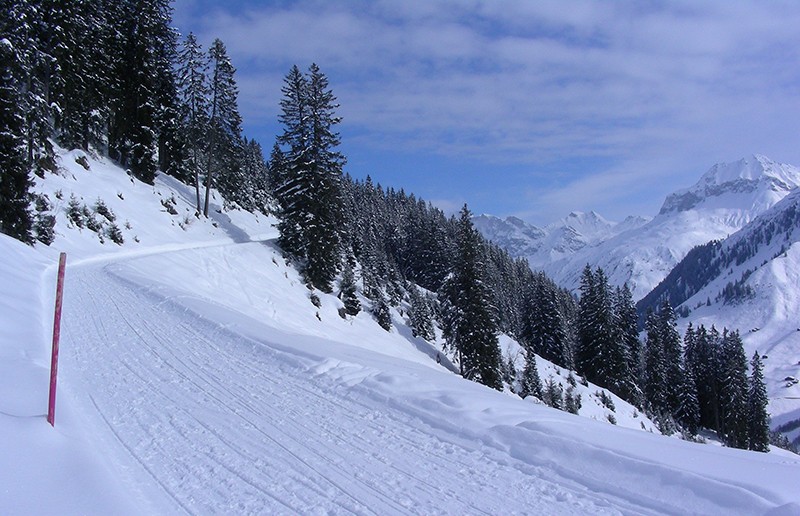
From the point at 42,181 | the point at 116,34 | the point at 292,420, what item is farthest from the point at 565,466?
the point at 116,34

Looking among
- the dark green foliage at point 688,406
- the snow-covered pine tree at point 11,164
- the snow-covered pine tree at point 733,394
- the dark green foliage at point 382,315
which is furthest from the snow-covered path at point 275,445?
the dark green foliage at point 688,406

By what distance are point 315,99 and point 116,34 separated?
1804cm

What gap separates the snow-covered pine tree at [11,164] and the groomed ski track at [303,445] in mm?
13852

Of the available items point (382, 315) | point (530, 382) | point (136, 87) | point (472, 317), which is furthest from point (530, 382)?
point (136, 87)

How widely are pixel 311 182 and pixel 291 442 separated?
2877 cm

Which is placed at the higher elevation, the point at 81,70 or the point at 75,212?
the point at 81,70

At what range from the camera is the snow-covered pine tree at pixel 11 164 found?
20.3 meters

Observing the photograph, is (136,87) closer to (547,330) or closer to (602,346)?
(602,346)

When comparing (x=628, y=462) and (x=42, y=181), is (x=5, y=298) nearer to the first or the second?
(x=628, y=462)

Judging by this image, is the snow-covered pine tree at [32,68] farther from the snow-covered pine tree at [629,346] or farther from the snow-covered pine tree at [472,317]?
the snow-covered pine tree at [629,346]

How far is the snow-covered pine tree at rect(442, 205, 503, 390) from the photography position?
31703 mm

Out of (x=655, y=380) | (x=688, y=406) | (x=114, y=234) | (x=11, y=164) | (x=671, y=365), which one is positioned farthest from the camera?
(x=671, y=365)

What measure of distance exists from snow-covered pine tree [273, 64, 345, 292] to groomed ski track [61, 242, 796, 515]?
2209cm

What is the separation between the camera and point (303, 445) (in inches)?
246
